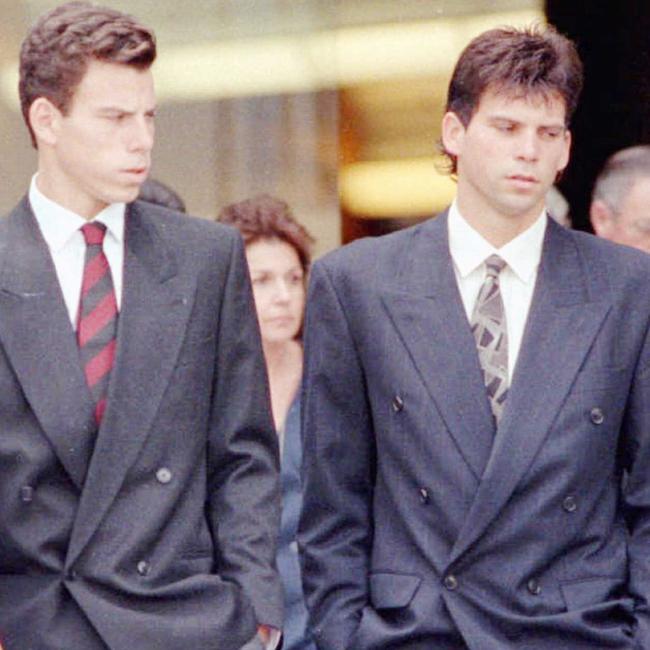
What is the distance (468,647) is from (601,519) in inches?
17.2

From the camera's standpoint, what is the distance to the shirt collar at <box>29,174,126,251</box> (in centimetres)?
466

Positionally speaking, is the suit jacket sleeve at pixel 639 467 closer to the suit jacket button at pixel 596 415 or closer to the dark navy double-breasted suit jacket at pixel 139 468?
the suit jacket button at pixel 596 415

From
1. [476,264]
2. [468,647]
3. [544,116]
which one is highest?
[544,116]

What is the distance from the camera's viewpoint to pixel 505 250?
15.9ft

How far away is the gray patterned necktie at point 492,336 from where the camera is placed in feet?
15.6

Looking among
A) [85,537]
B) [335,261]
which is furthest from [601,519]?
[85,537]

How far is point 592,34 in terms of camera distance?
8508 millimetres

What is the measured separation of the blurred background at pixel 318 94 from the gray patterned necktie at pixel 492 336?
3.51m

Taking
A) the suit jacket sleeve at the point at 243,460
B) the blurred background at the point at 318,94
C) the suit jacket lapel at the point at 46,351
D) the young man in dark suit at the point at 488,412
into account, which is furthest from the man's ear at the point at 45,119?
the blurred background at the point at 318,94

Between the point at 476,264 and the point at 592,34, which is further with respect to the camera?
the point at 592,34

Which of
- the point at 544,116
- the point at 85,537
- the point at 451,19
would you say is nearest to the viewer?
the point at 85,537

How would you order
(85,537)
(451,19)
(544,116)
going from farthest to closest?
(451,19) → (544,116) → (85,537)

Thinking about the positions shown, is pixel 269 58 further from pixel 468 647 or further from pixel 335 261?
pixel 468 647

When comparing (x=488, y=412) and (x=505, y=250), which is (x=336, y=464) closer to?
(x=488, y=412)
